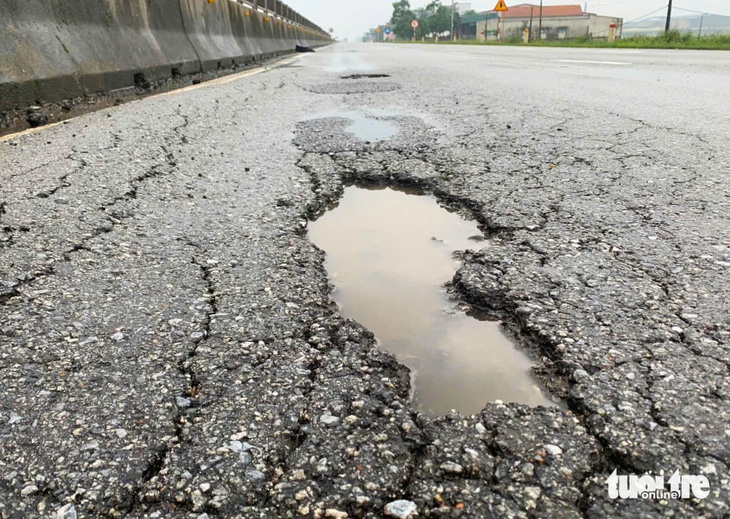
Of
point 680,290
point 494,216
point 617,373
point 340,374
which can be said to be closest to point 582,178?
point 494,216

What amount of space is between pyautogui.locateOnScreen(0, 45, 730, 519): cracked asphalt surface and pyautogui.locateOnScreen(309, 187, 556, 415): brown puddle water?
0.26 ft

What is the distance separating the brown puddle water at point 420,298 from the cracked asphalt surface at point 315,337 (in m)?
0.08

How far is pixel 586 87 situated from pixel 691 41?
16.4 metres

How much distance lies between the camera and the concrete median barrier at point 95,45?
3.58 m

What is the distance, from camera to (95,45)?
14.8 feet

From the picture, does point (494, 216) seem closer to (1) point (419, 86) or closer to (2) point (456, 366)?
(2) point (456, 366)

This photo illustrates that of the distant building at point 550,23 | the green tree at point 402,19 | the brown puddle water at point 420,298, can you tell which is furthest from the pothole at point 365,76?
the green tree at point 402,19

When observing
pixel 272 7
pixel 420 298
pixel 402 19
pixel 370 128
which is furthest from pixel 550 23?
pixel 420 298

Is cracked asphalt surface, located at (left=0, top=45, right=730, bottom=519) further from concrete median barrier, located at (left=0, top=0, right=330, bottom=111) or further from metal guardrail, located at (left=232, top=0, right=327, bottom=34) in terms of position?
metal guardrail, located at (left=232, top=0, right=327, bottom=34)

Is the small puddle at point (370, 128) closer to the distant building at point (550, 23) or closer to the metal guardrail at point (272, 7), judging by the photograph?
the metal guardrail at point (272, 7)

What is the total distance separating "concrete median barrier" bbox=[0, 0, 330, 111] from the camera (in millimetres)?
3584

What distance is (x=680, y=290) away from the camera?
169cm

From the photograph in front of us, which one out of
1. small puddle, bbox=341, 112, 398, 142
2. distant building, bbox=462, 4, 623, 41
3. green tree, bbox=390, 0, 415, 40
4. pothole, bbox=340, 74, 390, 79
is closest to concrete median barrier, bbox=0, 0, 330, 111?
pothole, bbox=340, 74, 390, 79

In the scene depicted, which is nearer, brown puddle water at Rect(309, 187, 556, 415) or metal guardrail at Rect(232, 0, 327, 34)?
brown puddle water at Rect(309, 187, 556, 415)
